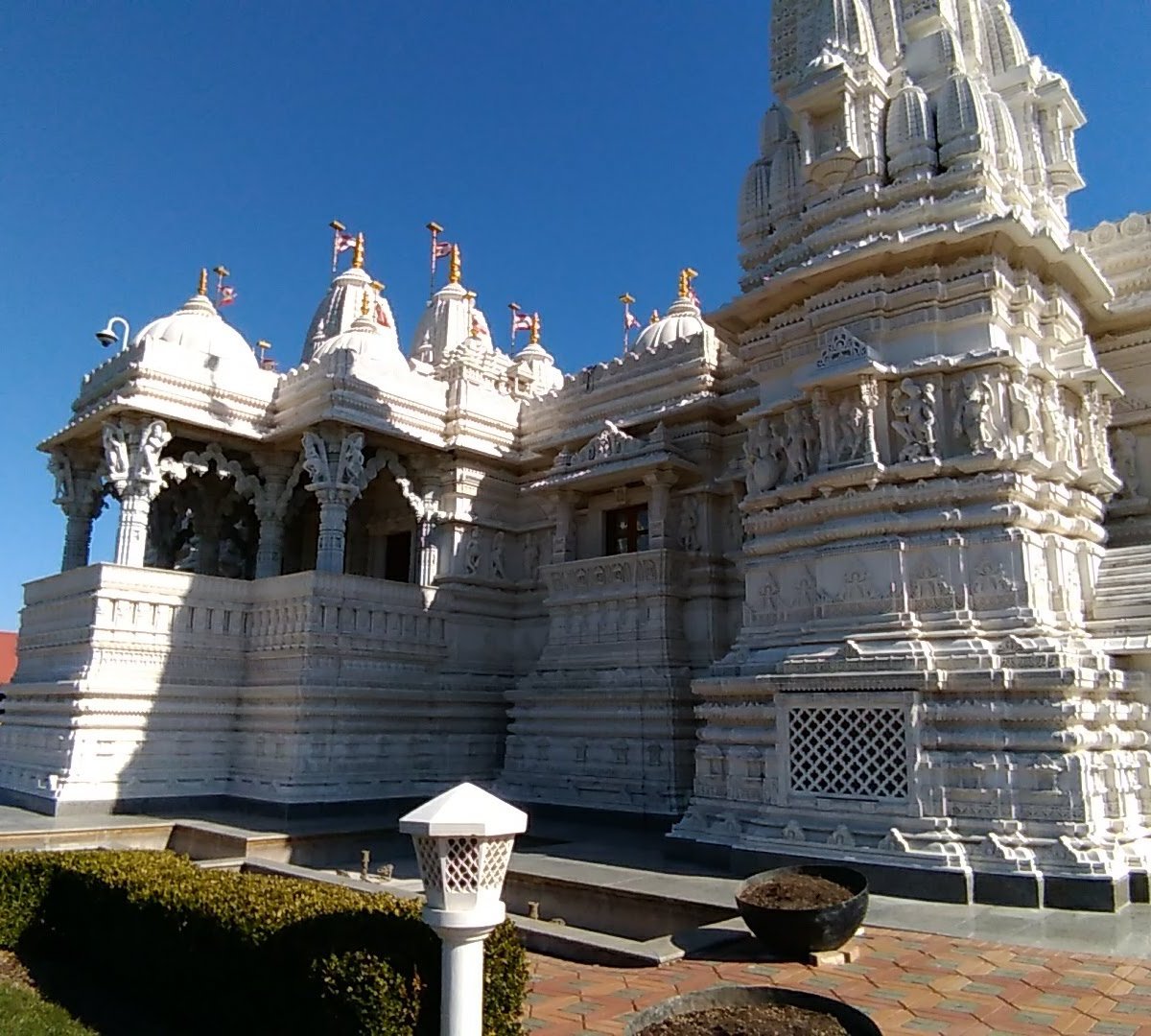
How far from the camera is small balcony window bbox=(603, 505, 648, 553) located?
16.4 meters

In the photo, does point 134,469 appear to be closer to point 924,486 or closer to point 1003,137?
point 924,486

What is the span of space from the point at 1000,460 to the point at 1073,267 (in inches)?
135

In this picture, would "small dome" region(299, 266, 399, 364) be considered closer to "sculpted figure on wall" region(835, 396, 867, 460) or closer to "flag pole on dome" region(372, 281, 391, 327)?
"flag pole on dome" region(372, 281, 391, 327)

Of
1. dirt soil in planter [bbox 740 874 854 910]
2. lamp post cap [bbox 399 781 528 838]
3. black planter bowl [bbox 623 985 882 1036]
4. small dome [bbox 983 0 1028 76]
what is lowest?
black planter bowl [bbox 623 985 882 1036]

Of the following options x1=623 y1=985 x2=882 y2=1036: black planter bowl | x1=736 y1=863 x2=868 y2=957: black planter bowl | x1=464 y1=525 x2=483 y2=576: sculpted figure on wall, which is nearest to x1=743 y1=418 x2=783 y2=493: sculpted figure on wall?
x1=736 y1=863 x2=868 y2=957: black planter bowl

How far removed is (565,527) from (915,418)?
7309 millimetres

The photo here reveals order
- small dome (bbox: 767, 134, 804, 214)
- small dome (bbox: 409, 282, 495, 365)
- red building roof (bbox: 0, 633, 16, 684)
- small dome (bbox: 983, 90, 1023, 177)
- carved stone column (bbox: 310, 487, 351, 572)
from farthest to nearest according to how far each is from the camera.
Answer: red building roof (bbox: 0, 633, 16, 684) < small dome (bbox: 409, 282, 495, 365) < carved stone column (bbox: 310, 487, 351, 572) < small dome (bbox: 767, 134, 804, 214) < small dome (bbox: 983, 90, 1023, 177)

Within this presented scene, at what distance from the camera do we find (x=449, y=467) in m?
18.3

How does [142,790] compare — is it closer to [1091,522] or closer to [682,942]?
[682,942]

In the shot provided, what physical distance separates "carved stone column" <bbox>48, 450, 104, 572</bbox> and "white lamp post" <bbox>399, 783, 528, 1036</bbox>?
56.6 ft

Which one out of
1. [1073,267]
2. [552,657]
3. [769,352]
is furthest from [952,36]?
[552,657]

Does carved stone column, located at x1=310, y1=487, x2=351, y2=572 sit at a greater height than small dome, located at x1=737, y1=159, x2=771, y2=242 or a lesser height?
lesser

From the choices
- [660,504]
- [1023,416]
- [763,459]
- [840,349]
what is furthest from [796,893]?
[660,504]

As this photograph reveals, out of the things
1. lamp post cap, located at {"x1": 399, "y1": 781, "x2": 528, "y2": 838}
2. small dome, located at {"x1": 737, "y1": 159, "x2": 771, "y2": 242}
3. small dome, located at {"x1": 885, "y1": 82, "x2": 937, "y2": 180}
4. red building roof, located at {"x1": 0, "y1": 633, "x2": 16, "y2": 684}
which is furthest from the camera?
red building roof, located at {"x1": 0, "y1": 633, "x2": 16, "y2": 684}
